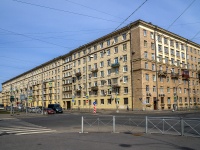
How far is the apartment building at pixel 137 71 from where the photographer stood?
48.3m

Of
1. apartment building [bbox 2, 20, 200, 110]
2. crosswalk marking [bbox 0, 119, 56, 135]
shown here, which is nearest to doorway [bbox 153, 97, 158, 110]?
apartment building [bbox 2, 20, 200, 110]

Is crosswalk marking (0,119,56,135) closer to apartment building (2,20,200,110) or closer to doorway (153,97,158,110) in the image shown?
apartment building (2,20,200,110)

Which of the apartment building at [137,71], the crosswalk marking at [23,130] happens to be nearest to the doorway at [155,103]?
the apartment building at [137,71]

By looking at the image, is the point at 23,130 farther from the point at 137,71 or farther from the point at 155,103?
the point at 155,103

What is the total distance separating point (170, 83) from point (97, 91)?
18.7 metres

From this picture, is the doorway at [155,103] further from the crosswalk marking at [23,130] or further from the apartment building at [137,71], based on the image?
the crosswalk marking at [23,130]

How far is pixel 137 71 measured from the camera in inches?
1895

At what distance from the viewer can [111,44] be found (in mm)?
55844

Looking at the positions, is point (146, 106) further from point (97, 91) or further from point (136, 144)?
point (136, 144)

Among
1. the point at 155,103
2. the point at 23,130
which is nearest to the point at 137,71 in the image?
the point at 155,103

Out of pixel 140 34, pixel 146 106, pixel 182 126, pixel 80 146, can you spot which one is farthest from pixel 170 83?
pixel 80 146

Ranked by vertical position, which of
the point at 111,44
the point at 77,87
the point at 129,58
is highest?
the point at 111,44

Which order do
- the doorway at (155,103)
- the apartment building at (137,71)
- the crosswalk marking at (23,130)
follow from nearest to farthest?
1. the crosswalk marking at (23,130)
2. the apartment building at (137,71)
3. the doorway at (155,103)

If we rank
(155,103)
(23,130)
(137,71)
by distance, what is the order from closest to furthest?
(23,130), (137,71), (155,103)
